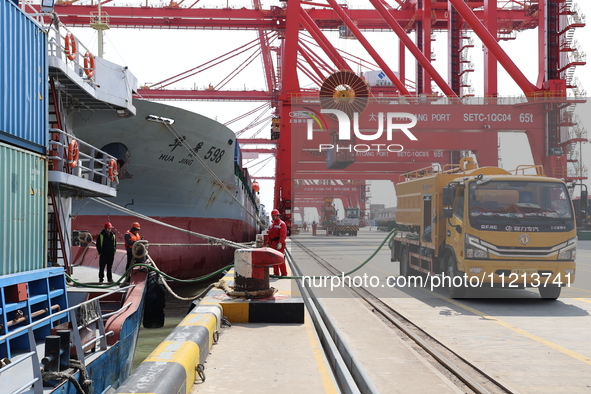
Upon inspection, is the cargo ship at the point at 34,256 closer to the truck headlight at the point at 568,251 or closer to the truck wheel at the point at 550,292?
the truck headlight at the point at 568,251

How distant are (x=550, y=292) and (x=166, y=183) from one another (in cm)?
1429

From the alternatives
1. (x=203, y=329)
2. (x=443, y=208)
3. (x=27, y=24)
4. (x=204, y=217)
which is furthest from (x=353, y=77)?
(x=203, y=329)

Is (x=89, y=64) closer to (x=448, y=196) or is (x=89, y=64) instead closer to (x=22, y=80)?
(x=22, y=80)

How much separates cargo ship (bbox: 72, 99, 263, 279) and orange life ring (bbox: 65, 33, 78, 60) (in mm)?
7013

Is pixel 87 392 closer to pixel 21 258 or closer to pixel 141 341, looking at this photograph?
pixel 21 258

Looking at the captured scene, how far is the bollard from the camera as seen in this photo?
876cm

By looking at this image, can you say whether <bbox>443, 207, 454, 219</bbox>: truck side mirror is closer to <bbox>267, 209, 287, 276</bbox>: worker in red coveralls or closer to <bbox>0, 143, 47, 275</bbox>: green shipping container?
<bbox>267, 209, 287, 276</bbox>: worker in red coveralls

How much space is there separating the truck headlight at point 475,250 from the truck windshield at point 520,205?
1.02 feet

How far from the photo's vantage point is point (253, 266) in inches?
352

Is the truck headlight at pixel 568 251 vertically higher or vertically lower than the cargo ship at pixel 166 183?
lower

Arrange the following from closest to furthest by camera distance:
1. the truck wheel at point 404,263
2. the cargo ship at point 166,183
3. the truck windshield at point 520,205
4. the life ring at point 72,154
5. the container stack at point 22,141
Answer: the container stack at point 22,141, the life ring at point 72,154, the truck windshield at point 520,205, the truck wheel at point 404,263, the cargo ship at point 166,183

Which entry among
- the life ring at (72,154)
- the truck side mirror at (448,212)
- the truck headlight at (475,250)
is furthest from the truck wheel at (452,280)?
the life ring at (72,154)

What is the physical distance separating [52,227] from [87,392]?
7.04 m

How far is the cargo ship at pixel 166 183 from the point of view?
808 inches
